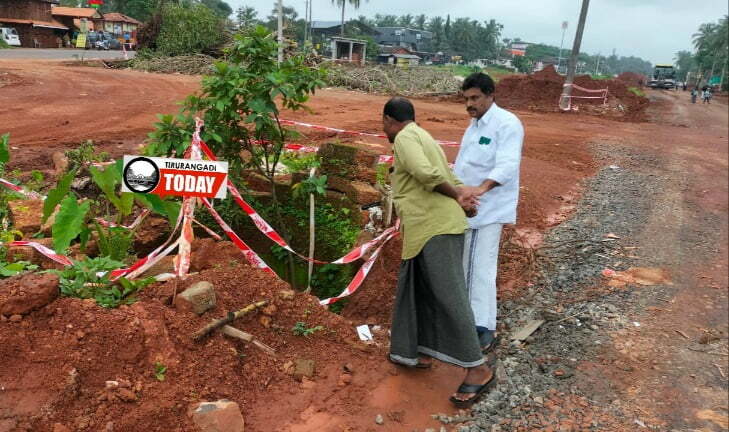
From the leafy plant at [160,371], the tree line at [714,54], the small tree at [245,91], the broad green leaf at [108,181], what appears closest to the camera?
the leafy plant at [160,371]

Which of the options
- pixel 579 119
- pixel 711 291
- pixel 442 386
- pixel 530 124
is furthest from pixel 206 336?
pixel 579 119

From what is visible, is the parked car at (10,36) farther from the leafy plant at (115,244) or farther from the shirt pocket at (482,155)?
the shirt pocket at (482,155)

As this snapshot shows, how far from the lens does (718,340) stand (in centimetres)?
366

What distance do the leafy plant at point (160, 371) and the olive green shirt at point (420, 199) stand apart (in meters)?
1.44

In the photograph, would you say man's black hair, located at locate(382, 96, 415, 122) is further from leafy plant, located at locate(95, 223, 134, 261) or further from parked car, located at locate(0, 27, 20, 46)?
parked car, located at locate(0, 27, 20, 46)

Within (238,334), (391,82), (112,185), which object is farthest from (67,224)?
(391,82)

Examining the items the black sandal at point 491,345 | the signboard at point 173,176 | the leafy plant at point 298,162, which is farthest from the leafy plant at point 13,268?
the black sandal at point 491,345

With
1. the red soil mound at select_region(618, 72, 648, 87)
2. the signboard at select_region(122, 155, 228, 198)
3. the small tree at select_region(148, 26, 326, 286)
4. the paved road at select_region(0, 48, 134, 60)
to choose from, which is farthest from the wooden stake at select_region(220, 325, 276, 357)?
the red soil mound at select_region(618, 72, 648, 87)

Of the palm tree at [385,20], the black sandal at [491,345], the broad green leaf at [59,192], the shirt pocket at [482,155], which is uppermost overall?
the palm tree at [385,20]

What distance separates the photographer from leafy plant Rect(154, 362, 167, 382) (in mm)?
2713

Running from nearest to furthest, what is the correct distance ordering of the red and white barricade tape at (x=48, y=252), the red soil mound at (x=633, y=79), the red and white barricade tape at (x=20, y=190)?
the red and white barricade tape at (x=48, y=252), the red and white barricade tape at (x=20, y=190), the red soil mound at (x=633, y=79)

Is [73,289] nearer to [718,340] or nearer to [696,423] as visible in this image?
[696,423]

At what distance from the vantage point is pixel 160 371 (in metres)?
2.74

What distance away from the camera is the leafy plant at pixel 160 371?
2.71m
